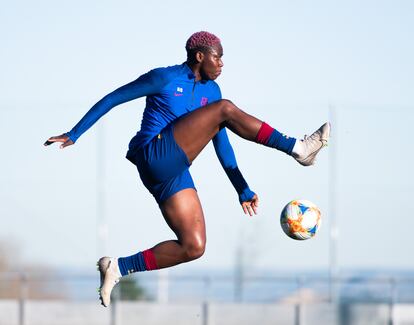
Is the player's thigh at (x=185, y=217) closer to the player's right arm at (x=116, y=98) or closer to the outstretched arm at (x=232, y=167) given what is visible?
the outstretched arm at (x=232, y=167)

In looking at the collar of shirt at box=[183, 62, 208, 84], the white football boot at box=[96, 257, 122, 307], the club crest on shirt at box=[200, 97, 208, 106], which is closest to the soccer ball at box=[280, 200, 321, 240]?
the club crest on shirt at box=[200, 97, 208, 106]

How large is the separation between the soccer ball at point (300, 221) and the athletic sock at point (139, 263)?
3.30 feet

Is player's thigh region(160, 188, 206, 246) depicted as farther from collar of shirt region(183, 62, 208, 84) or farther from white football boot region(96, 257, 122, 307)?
collar of shirt region(183, 62, 208, 84)

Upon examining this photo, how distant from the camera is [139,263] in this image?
848 cm

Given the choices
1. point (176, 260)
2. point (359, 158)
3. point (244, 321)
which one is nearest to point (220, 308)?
point (244, 321)

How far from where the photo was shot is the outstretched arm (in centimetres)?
855

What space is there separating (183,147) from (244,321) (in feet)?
25.9

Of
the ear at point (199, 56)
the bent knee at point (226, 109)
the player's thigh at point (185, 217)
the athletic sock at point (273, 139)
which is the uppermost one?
the ear at point (199, 56)

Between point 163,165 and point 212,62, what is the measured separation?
0.78m

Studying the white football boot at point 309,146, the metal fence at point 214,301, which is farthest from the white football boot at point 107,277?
the metal fence at point 214,301

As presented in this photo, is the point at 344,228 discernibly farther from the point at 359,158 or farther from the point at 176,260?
the point at 176,260

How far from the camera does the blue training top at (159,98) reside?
819cm

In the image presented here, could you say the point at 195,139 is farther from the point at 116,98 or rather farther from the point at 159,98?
the point at 116,98

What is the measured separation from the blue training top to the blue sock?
2.52ft
